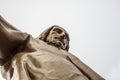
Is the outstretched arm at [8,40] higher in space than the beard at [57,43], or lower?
higher

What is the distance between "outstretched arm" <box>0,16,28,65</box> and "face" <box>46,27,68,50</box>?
0.78ft

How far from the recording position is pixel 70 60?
2.14 m

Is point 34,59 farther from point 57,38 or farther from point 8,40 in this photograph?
point 57,38

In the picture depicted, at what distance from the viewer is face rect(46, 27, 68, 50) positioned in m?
2.23

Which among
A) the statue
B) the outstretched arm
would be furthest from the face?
the outstretched arm

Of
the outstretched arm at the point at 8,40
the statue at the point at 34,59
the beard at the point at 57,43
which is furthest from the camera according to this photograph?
the beard at the point at 57,43

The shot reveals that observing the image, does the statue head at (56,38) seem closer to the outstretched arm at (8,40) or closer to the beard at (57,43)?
the beard at (57,43)

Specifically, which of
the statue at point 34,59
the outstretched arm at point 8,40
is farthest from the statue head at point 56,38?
the outstretched arm at point 8,40

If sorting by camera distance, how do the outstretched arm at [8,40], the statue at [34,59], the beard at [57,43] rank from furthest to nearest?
the beard at [57,43] → the outstretched arm at [8,40] → the statue at [34,59]

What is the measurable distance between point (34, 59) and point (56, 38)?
40 centimetres

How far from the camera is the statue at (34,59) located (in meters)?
1.79

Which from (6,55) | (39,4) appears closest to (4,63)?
(6,55)

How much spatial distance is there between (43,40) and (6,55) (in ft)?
1.15

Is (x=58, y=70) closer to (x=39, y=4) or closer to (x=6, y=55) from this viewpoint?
(x=6, y=55)
